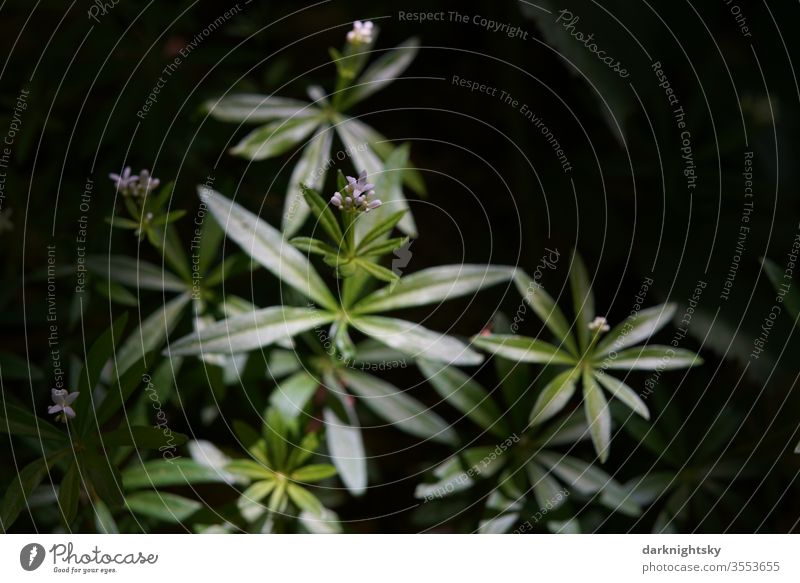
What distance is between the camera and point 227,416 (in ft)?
4.20

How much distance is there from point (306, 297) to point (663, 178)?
772 mm

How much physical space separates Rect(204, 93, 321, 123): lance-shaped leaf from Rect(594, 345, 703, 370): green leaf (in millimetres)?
623

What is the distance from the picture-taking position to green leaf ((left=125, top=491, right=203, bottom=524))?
3.74 ft

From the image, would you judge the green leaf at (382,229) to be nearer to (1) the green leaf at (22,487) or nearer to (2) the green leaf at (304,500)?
(2) the green leaf at (304,500)

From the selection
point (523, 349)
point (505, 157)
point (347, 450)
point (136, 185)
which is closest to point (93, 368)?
point (136, 185)

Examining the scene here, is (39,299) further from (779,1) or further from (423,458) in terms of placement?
(779,1)

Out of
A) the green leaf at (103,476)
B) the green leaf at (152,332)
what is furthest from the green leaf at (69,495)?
the green leaf at (152,332)

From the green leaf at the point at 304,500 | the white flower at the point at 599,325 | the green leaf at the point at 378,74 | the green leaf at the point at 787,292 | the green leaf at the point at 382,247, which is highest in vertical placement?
the green leaf at the point at 378,74

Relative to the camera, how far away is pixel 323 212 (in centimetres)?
101

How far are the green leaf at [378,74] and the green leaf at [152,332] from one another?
43cm

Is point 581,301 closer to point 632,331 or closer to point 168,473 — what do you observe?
point 632,331

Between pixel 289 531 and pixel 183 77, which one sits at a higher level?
pixel 183 77

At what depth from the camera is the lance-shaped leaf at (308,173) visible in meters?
1.17
